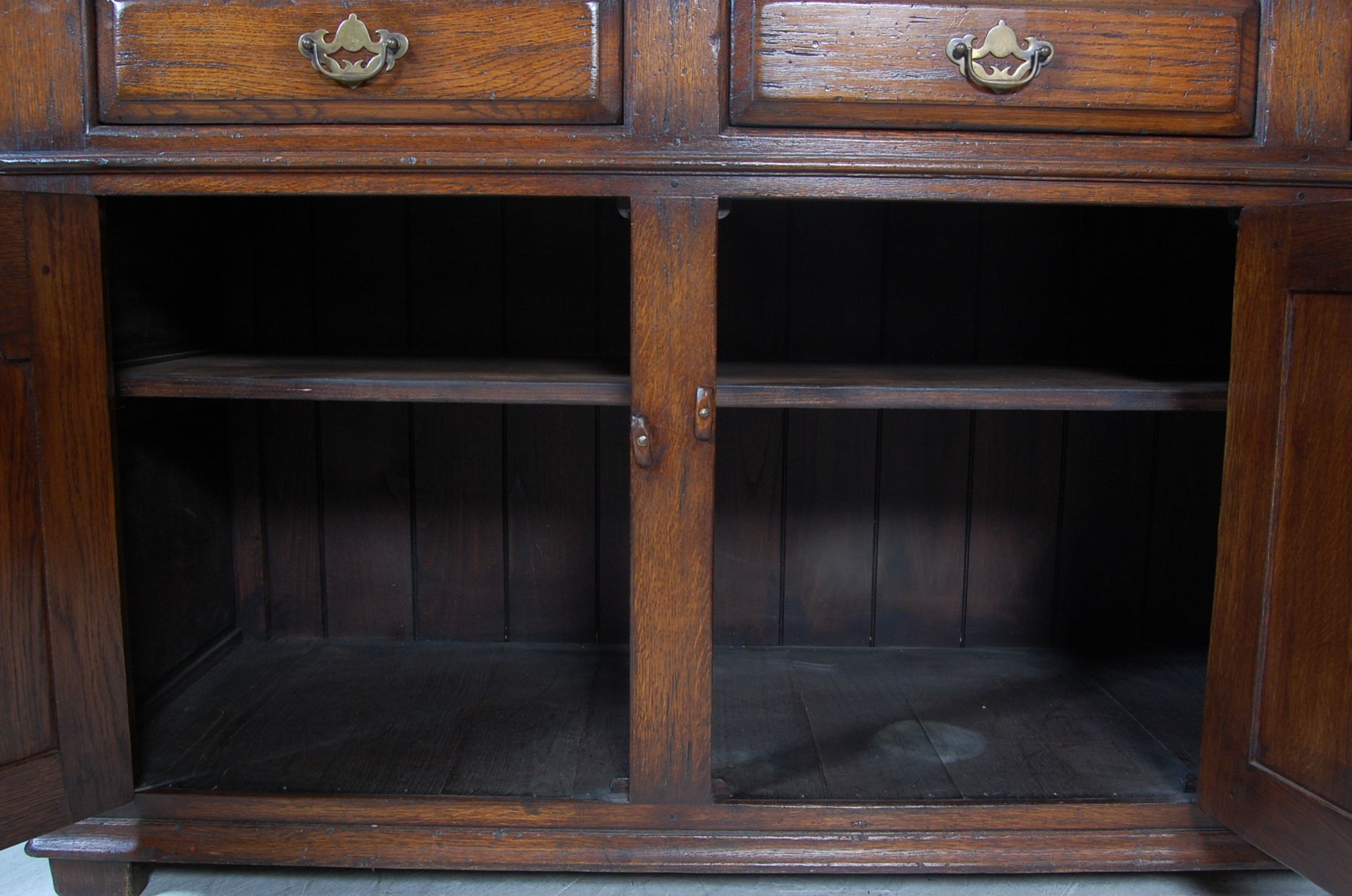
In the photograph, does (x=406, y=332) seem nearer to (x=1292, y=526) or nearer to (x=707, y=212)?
(x=707, y=212)

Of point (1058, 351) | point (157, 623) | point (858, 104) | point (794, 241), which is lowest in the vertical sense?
point (157, 623)

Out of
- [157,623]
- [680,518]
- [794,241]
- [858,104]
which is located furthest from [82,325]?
[794,241]

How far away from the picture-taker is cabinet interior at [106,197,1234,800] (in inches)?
52.4

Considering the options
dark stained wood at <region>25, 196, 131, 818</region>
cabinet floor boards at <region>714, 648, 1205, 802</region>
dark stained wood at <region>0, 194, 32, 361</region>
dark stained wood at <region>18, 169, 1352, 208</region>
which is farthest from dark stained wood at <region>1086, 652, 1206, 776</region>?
dark stained wood at <region>0, 194, 32, 361</region>

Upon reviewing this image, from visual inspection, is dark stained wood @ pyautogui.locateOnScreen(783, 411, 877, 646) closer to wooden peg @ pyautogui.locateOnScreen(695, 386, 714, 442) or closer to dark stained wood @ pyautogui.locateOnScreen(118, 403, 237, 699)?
wooden peg @ pyautogui.locateOnScreen(695, 386, 714, 442)

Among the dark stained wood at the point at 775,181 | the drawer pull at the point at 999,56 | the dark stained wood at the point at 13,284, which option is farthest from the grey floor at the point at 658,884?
the drawer pull at the point at 999,56

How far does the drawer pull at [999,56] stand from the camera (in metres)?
0.90

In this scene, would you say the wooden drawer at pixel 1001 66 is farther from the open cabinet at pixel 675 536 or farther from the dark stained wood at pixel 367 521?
the dark stained wood at pixel 367 521

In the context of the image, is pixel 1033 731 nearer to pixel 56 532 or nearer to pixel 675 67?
pixel 675 67

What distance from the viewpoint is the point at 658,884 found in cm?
104

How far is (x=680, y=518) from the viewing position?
0.93 m

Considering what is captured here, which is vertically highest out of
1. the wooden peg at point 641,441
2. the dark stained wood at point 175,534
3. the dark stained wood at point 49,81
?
the dark stained wood at point 49,81

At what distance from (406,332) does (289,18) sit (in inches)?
22.1

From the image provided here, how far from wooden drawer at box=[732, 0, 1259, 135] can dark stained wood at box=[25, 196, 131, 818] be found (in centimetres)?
61
